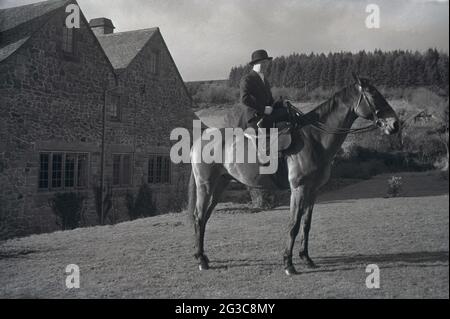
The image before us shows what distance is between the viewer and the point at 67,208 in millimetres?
8195

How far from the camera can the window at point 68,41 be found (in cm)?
838

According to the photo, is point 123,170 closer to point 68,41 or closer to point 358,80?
point 68,41

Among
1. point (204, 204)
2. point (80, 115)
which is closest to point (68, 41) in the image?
point (80, 115)

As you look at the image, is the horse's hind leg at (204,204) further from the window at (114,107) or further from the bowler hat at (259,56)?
the window at (114,107)

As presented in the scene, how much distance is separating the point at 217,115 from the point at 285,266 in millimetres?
2900

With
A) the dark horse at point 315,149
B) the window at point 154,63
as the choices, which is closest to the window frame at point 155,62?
the window at point 154,63

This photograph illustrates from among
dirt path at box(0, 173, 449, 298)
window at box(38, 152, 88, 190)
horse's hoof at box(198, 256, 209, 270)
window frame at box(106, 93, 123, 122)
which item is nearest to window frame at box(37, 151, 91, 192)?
window at box(38, 152, 88, 190)

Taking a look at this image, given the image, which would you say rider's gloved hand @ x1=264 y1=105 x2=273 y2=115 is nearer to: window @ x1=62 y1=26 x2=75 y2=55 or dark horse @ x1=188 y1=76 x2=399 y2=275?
dark horse @ x1=188 y1=76 x2=399 y2=275

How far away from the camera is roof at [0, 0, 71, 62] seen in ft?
25.3

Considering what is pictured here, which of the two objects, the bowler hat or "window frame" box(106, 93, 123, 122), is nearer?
the bowler hat

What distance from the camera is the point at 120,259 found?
18.0 ft

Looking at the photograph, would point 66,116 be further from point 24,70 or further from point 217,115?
point 217,115

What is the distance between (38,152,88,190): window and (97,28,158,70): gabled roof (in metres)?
2.36

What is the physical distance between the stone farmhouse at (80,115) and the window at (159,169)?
0.08 ft
